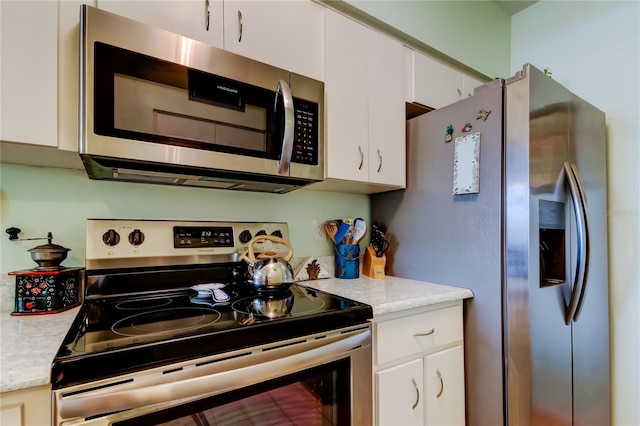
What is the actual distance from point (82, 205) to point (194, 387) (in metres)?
0.90

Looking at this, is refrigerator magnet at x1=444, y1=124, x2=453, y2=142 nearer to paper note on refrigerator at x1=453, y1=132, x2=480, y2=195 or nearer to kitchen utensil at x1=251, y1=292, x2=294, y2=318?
Answer: paper note on refrigerator at x1=453, y1=132, x2=480, y2=195

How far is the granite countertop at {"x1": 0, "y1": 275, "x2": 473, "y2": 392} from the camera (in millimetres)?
601

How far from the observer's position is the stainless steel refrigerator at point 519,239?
1.24m

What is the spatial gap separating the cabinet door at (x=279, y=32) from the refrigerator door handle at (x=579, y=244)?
4.03 feet

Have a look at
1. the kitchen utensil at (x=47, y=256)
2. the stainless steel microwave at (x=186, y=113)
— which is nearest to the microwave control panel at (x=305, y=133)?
the stainless steel microwave at (x=186, y=113)

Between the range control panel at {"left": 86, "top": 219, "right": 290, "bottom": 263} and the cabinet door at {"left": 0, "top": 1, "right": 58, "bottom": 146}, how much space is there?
391mm

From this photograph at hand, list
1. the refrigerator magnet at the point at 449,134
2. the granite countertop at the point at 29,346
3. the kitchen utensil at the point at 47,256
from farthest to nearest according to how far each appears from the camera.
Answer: the refrigerator magnet at the point at 449,134 → the kitchen utensil at the point at 47,256 → the granite countertop at the point at 29,346

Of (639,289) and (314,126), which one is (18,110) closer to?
(314,126)

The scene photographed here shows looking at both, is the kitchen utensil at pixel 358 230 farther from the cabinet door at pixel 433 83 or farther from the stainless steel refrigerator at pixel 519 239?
the cabinet door at pixel 433 83

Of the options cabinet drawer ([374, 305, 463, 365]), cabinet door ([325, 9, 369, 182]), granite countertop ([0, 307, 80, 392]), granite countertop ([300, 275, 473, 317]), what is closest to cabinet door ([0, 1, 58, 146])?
granite countertop ([0, 307, 80, 392])

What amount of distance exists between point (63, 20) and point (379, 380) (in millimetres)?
1554

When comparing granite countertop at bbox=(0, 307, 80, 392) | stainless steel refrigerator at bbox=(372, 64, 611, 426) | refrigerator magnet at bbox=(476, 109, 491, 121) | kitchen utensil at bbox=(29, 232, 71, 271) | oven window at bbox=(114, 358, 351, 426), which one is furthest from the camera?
refrigerator magnet at bbox=(476, 109, 491, 121)

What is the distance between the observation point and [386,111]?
1610 mm

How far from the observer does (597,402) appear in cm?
163
